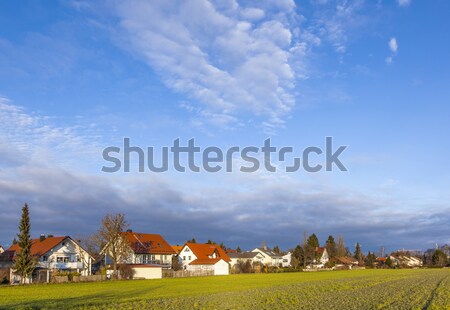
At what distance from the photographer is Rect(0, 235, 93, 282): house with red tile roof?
8281 centimetres

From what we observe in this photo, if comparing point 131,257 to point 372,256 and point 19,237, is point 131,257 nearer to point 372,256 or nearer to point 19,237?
point 19,237

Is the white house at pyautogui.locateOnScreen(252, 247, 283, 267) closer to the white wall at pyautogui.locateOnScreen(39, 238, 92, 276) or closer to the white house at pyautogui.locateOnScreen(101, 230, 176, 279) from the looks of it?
the white house at pyautogui.locateOnScreen(101, 230, 176, 279)

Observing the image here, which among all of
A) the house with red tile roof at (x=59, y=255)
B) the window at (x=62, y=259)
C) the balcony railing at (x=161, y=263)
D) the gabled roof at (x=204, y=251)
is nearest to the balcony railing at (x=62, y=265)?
the house with red tile roof at (x=59, y=255)

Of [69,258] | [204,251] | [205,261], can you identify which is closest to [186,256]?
[204,251]

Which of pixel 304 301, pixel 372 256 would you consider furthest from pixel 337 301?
pixel 372 256

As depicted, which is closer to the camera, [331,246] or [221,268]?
[221,268]

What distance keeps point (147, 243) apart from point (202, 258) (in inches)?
625

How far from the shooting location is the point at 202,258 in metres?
118

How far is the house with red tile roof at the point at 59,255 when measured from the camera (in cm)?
8281

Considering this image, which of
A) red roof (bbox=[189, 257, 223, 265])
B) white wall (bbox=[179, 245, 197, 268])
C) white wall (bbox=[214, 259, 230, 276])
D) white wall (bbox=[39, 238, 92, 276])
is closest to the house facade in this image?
red roof (bbox=[189, 257, 223, 265])

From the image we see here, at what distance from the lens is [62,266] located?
85.1 metres

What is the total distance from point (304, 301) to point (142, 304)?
10.4m

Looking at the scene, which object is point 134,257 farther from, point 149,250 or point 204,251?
point 204,251

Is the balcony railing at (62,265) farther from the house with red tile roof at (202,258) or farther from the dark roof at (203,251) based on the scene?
the dark roof at (203,251)
